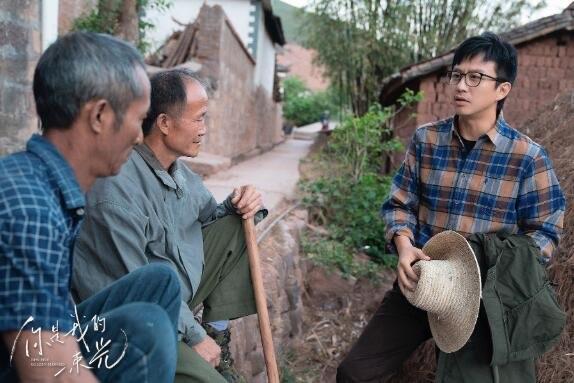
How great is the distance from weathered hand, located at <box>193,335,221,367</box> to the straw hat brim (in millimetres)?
924

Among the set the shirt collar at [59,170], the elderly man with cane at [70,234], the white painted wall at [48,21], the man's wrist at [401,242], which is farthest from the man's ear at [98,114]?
the white painted wall at [48,21]

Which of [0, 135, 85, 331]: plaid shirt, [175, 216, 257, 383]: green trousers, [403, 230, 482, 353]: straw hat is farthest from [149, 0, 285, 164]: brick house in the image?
[0, 135, 85, 331]: plaid shirt

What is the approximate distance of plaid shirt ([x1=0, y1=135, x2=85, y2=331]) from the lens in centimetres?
112

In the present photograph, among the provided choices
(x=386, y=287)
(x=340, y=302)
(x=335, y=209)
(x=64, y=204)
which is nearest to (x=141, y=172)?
(x=64, y=204)

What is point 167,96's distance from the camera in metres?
2.08

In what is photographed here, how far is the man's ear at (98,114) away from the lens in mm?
1296

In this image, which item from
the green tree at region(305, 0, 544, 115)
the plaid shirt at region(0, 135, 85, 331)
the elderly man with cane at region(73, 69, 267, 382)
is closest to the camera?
the plaid shirt at region(0, 135, 85, 331)

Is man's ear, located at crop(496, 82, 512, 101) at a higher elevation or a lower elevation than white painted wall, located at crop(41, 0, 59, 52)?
lower

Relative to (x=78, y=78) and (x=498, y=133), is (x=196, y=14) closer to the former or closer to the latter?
(x=498, y=133)

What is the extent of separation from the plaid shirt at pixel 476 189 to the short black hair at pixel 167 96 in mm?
1124

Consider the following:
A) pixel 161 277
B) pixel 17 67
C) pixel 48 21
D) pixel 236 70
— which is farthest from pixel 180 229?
pixel 236 70

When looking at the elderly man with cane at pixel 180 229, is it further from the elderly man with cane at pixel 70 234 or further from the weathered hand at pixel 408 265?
the weathered hand at pixel 408 265

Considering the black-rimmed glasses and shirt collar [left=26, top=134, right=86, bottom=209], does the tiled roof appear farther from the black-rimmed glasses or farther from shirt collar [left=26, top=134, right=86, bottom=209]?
shirt collar [left=26, top=134, right=86, bottom=209]

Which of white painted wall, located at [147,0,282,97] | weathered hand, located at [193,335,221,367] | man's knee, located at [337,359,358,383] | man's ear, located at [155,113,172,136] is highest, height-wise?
white painted wall, located at [147,0,282,97]
